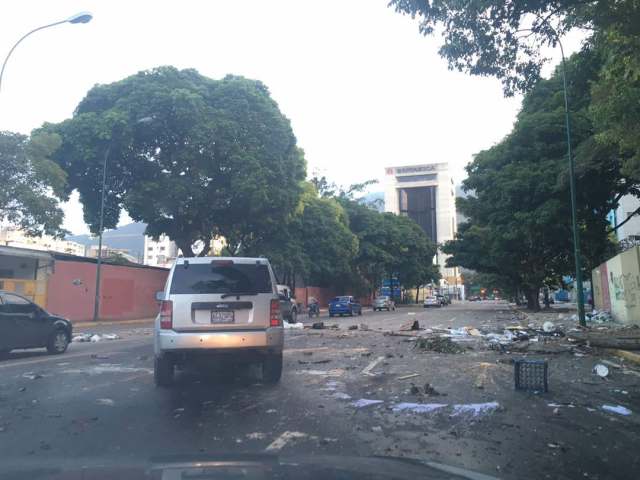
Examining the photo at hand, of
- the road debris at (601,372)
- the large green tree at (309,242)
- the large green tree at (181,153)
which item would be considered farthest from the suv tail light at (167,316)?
the large green tree at (309,242)

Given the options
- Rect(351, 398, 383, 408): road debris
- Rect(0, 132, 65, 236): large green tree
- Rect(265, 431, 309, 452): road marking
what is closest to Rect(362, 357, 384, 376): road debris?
Rect(351, 398, 383, 408): road debris

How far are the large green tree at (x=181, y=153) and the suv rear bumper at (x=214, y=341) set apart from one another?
20.0 m

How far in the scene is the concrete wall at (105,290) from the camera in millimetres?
25828

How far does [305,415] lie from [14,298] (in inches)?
369

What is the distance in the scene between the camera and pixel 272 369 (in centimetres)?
838

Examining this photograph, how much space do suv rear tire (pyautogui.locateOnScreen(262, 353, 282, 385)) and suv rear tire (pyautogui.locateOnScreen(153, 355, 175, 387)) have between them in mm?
1424

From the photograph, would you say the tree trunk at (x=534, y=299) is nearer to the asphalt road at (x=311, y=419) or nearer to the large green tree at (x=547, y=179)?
the large green tree at (x=547, y=179)

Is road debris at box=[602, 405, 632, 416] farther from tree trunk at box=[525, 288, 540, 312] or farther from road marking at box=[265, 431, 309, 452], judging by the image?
tree trunk at box=[525, 288, 540, 312]

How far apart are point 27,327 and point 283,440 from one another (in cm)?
974

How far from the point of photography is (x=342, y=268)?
4597cm

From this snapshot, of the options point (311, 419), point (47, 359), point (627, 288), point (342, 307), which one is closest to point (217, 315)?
point (311, 419)

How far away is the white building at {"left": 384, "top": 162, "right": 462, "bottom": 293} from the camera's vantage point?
123 meters

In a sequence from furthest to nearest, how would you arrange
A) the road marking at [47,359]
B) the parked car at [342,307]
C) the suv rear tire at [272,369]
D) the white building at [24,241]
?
the parked car at [342,307] < the white building at [24,241] < the road marking at [47,359] < the suv rear tire at [272,369]

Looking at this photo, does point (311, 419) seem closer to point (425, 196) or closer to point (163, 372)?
point (163, 372)
